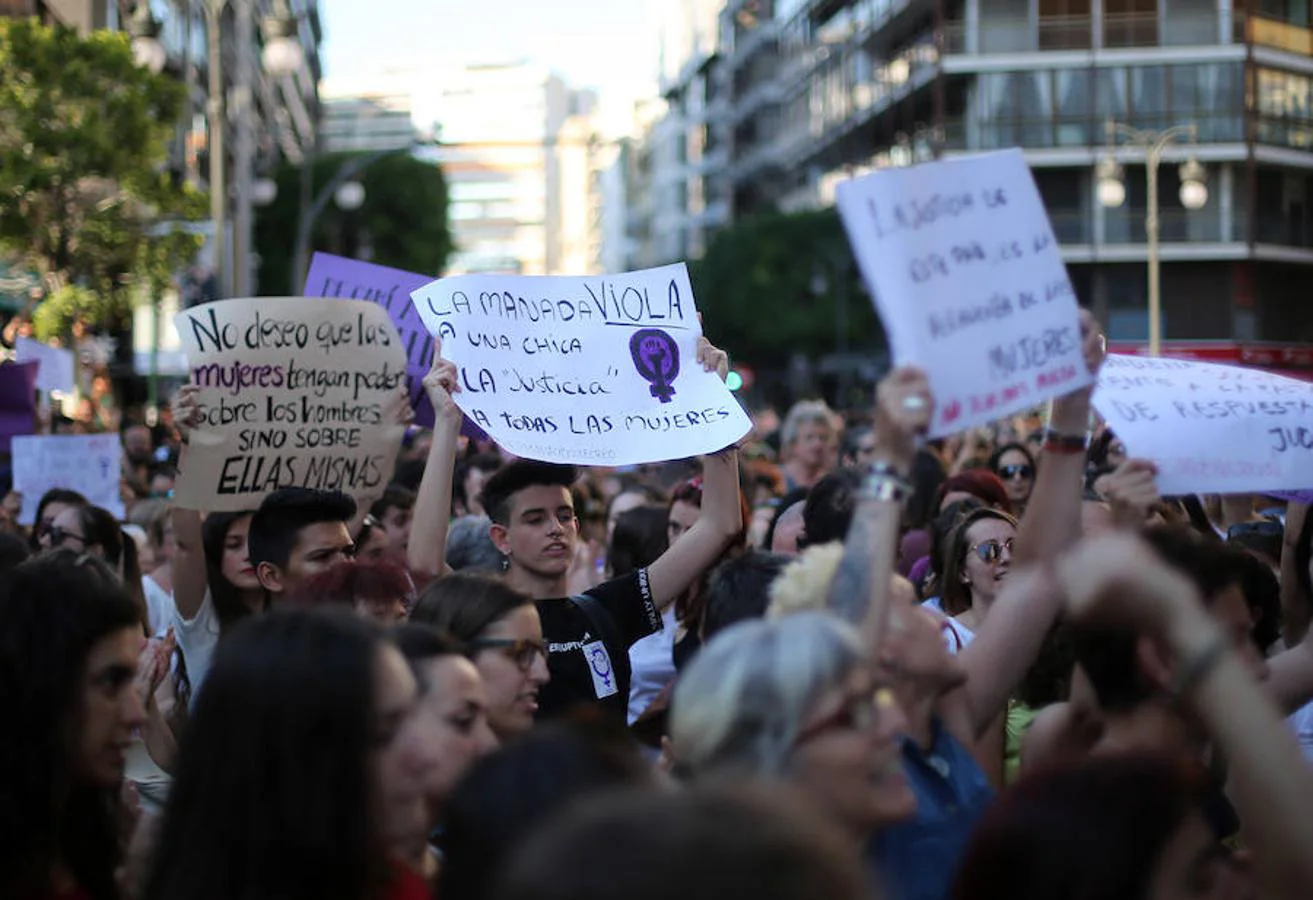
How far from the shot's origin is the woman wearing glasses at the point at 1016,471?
10.1 metres

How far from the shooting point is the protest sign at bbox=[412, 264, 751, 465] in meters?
5.75

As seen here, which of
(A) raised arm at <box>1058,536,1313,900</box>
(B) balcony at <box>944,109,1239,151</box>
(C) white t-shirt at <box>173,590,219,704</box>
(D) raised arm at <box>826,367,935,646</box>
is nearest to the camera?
(A) raised arm at <box>1058,536,1313,900</box>

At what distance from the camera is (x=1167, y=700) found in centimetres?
329

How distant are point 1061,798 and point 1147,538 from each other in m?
1.18

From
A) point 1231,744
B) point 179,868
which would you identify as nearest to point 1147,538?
point 1231,744

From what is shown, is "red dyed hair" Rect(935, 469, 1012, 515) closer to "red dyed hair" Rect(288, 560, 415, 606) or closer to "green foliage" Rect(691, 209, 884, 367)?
"red dyed hair" Rect(288, 560, 415, 606)

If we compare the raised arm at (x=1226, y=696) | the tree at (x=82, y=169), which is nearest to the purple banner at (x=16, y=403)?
the raised arm at (x=1226, y=696)

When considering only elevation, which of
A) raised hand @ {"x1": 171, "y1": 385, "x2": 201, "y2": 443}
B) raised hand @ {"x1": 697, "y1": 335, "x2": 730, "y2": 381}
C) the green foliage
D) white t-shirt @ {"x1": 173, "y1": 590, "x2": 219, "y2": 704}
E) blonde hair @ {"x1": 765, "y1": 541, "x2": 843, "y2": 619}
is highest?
the green foliage

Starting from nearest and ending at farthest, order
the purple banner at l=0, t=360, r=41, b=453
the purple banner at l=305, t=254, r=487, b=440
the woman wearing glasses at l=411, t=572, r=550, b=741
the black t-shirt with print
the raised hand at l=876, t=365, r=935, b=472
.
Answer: the raised hand at l=876, t=365, r=935, b=472, the woman wearing glasses at l=411, t=572, r=550, b=741, the black t-shirt with print, the purple banner at l=305, t=254, r=487, b=440, the purple banner at l=0, t=360, r=41, b=453

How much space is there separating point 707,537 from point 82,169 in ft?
69.0

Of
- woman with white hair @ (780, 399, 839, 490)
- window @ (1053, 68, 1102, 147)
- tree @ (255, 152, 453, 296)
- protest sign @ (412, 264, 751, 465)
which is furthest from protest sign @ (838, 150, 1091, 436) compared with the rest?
tree @ (255, 152, 453, 296)

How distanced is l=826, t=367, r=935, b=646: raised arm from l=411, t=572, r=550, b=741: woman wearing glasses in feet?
3.25

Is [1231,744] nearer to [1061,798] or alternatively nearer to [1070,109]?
[1061,798]

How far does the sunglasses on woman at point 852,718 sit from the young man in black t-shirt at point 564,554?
6.97 ft
